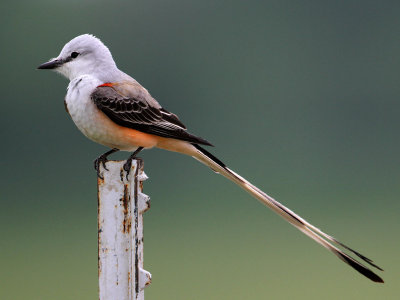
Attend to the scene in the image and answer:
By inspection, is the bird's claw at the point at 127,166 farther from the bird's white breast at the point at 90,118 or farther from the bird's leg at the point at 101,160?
the bird's white breast at the point at 90,118

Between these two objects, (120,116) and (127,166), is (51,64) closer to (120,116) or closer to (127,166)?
(120,116)

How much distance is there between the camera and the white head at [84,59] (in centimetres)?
306

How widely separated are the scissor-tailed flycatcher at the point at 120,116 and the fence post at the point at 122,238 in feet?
0.98

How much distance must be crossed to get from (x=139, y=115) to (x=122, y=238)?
0.83 m

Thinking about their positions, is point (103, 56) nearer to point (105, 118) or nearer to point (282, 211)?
point (105, 118)

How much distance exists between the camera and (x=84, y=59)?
3.07 meters

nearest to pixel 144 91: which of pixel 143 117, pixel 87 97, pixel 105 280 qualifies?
pixel 143 117

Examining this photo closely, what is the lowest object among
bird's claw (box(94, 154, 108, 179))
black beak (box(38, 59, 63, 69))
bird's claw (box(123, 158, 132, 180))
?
bird's claw (box(123, 158, 132, 180))

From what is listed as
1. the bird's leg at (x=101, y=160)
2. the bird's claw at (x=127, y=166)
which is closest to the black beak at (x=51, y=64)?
the bird's leg at (x=101, y=160)

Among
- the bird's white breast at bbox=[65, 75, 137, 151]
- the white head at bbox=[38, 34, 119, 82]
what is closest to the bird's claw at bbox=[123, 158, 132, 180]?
the bird's white breast at bbox=[65, 75, 137, 151]

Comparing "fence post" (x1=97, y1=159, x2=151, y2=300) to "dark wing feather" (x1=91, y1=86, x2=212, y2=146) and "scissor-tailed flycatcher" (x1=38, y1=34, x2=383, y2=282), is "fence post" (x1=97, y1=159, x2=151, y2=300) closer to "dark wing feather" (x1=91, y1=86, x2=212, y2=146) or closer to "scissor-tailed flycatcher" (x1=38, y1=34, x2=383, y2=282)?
"scissor-tailed flycatcher" (x1=38, y1=34, x2=383, y2=282)

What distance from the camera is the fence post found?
8.09ft

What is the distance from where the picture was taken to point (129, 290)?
2.47 meters

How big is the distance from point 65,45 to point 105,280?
56.9 inches
